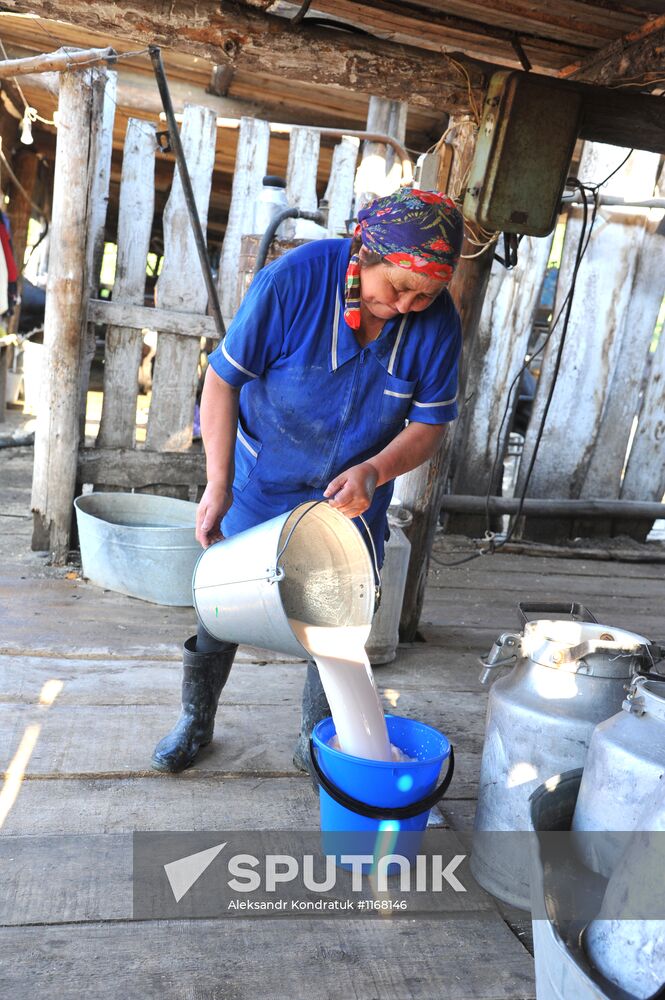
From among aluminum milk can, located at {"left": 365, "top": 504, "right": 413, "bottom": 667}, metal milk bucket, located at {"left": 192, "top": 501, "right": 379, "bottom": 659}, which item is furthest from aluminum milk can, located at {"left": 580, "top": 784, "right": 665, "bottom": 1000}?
aluminum milk can, located at {"left": 365, "top": 504, "right": 413, "bottom": 667}

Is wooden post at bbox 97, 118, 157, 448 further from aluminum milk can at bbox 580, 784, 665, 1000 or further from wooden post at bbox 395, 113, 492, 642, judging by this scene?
aluminum milk can at bbox 580, 784, 665, 1000

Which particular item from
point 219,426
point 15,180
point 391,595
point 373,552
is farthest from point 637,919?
point 15,180

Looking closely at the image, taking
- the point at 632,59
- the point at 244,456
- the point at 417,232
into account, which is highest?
the point at 632,59

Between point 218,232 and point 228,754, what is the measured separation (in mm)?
13037

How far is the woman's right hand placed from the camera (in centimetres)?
247

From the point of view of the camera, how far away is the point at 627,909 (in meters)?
1.46

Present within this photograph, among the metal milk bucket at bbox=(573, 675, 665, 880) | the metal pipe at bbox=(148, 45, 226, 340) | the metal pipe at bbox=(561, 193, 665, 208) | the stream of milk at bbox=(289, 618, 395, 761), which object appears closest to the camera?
the metal milk bucket at bbox=(573, 675, 665, 880)

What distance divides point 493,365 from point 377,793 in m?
3.91

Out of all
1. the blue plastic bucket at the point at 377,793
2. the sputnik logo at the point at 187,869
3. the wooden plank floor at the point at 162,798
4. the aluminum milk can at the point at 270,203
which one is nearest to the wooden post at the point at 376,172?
the aluminum milk can at the point at 270,203

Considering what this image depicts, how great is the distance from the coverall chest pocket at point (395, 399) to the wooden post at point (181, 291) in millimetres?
2389

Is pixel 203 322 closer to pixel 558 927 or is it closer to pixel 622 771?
pixel 622 771

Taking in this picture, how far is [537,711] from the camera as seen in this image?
2150 millimetres

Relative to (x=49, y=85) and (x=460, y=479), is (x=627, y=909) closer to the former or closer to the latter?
(x=460, y=479)

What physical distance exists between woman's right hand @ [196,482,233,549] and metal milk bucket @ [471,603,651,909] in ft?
2.71
